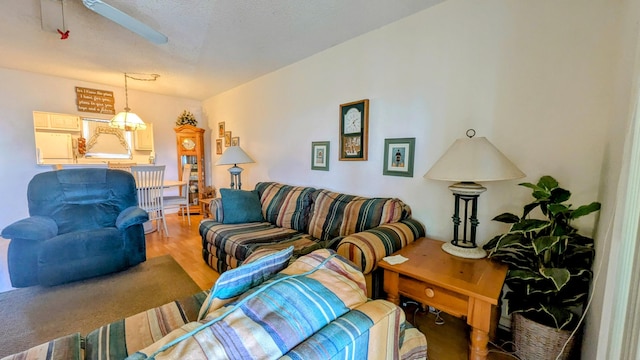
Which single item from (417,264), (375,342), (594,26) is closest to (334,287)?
(375,342)

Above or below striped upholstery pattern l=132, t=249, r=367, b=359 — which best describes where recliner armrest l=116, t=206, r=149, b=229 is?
below

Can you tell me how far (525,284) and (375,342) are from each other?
3.55 ft

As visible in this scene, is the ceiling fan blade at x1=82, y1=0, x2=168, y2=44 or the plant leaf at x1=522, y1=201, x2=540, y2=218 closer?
the plant leaf at x1=522, y1=201, x2=540, y2=218

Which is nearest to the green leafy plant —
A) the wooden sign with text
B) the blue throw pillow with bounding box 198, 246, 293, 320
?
the blue throw pillow with bounding box 198, 246, 293, 320

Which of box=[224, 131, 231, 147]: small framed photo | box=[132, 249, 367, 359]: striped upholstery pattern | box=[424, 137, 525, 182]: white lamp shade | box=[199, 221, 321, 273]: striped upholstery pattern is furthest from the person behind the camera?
box=[224, 131, 231, 147]: small framed photo

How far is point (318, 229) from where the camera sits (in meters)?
2.34

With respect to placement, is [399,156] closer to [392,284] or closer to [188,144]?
[392,284]

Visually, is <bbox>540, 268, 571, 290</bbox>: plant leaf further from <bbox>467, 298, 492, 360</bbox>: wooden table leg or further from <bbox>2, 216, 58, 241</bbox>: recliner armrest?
<bbox>2, 216, 58, 241</bbox>: recliner armrest

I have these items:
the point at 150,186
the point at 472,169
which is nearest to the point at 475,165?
the point at 472,169

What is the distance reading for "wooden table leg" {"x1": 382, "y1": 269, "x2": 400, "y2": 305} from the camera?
1.43 meters

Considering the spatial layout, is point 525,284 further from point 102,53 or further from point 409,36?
point 102,53

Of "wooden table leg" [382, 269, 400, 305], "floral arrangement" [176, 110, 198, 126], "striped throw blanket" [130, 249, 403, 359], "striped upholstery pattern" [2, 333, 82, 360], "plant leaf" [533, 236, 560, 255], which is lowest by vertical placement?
"wooden table leg" [382, 269, 400, 305]

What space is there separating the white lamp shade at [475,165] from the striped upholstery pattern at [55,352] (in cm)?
168

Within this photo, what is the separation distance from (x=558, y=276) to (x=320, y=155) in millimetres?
2133
